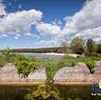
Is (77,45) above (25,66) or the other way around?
above

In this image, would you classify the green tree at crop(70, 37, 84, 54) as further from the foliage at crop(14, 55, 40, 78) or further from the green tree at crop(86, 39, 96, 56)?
the foliage at crop(14, 55, 40, 78)

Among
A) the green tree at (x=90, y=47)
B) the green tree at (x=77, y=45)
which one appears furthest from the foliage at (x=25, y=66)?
the green tree at (x=77, y=45)

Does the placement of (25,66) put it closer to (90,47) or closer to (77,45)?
(90,47)

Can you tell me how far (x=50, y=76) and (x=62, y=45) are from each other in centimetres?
2229

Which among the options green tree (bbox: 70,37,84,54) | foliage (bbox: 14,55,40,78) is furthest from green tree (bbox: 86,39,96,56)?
foliage (bbox: 14,55,40,78)

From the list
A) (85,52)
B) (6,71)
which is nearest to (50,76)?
(6,71)

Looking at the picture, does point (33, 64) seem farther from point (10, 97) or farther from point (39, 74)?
point (10, 97)

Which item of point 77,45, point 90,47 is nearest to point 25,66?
point 90,47

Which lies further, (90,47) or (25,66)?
(90,47)

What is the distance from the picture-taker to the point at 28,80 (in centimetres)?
4000

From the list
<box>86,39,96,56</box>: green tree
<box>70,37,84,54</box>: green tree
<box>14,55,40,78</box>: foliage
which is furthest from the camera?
<box>70,37,84,54</box>: green tree

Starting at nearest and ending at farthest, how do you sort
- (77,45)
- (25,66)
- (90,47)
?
(25,66), (90,47), (77,45)

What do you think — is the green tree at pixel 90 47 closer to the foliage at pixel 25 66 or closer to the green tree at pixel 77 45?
the green tree at pixel 77 45

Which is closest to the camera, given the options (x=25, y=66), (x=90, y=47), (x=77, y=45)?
(x=25, y=66)
